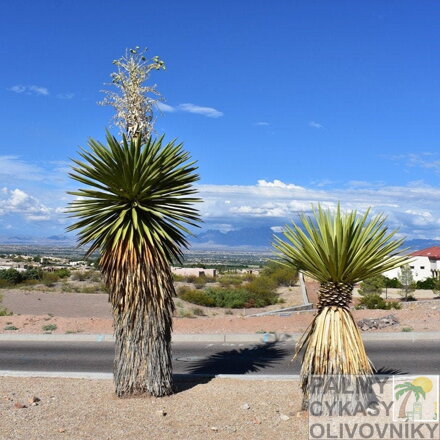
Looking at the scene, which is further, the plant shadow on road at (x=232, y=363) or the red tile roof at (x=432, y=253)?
the red tile roof at (x=432, y=253)

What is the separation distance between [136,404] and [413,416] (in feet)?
12.4

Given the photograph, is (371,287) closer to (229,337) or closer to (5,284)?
(5,284)

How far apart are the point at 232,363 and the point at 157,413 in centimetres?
432

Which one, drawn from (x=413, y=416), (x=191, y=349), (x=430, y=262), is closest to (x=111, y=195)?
(x=413, y=416)

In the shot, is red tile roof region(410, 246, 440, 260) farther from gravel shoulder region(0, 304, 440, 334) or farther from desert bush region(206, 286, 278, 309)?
gravel shoulder region(0, 304, 440, 334)

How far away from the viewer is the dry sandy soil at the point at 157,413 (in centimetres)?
694

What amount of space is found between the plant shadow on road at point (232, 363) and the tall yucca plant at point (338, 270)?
9.41 feet

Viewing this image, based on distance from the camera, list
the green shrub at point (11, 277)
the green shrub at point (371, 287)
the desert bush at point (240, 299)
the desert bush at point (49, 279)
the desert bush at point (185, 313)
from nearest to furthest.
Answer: the desert bush at point (185, 313)
the desert bush at point (240, 299)
the green shrub at point (371, 287)
the green shrub at point (11, 277)
the desert bush at point (49, 279)

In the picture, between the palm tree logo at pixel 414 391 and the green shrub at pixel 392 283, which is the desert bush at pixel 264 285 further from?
the palm tree logo at pixel 414 391

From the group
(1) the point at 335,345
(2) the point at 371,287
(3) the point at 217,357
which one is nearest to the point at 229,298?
(2) the point at 371,287

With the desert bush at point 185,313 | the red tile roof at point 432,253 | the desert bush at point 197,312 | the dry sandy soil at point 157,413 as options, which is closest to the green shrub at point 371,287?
the desert bush at point 197,312

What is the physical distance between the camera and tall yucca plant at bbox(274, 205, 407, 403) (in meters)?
7.38

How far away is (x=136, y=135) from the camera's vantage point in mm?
9203

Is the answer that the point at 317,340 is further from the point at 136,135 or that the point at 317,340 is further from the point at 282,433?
the point at 136,135
